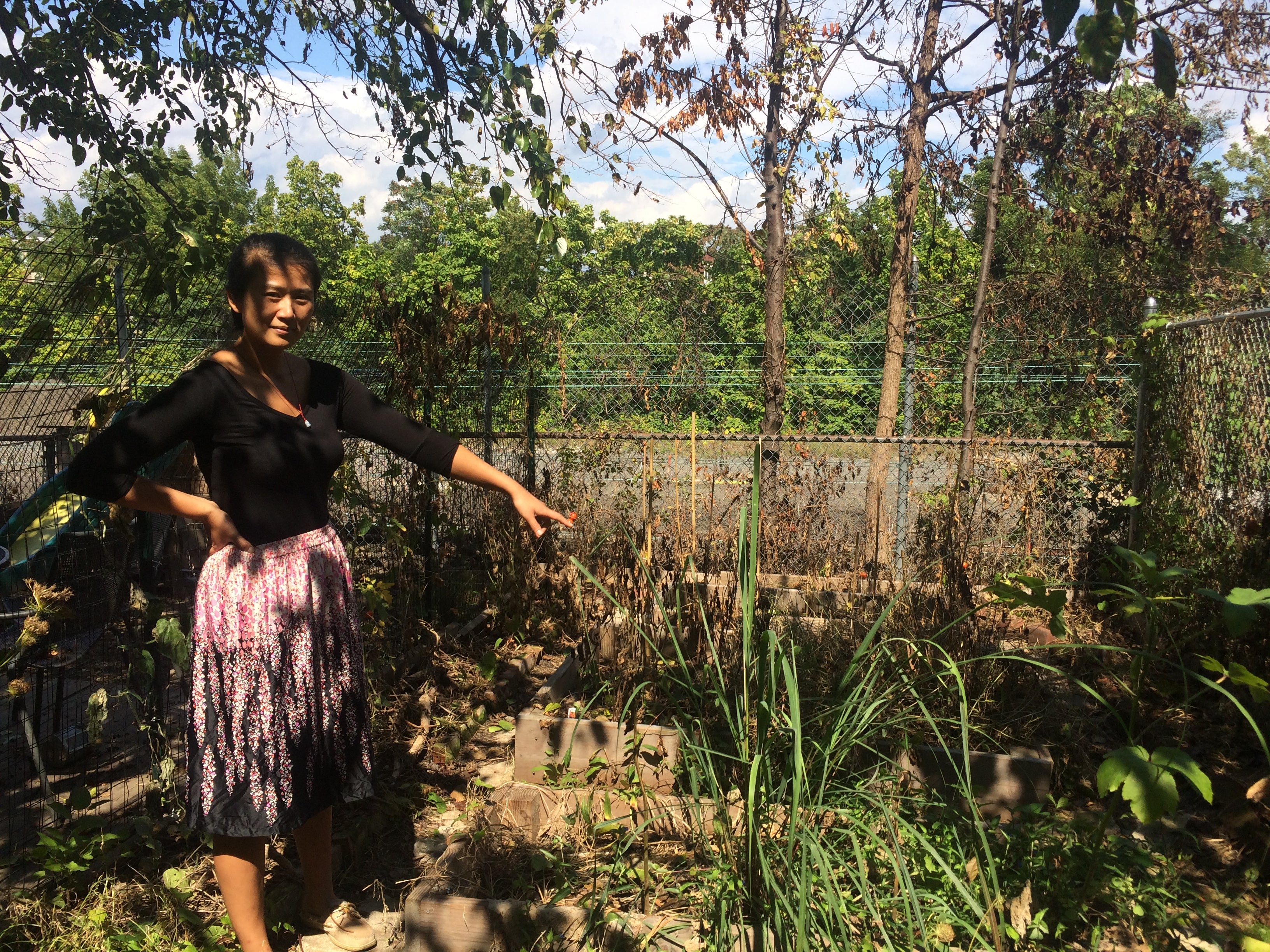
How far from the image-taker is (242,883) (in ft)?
7.24

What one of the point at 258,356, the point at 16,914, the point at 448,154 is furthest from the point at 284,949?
the point at 448,154

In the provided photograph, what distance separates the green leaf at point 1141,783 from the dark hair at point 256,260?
2.35 m

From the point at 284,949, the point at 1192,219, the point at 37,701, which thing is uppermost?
the point at 1192,219

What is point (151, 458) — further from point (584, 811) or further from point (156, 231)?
point (156, 231)

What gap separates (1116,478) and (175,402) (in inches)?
220

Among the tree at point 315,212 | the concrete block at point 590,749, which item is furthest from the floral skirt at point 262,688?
the tree at point 315,212

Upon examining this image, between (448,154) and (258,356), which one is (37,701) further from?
(448,154)

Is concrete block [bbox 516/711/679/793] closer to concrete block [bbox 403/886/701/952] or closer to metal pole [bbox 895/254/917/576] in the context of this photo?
concrete block [bbox 403/886/701/952]

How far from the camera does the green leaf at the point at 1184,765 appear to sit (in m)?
Result: 1.91

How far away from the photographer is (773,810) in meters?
2.26

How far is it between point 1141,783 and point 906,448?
4.20m

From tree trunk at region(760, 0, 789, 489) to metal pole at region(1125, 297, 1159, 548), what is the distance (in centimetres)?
278

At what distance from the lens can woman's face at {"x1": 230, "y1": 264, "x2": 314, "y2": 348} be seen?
2168 millimetres

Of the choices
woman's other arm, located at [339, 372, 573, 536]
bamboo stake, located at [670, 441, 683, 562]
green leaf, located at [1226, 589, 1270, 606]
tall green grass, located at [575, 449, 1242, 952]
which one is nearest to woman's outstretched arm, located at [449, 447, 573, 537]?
woman's other arm, located at [339, 372, 573, 536]
